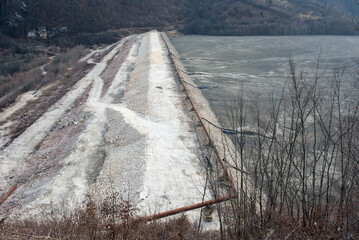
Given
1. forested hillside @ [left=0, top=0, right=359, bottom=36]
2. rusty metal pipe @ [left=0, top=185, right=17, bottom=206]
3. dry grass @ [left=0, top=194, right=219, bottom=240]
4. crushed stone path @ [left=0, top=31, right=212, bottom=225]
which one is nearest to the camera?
dry grass @ [left=0, top=194, right=219, bottom=240]

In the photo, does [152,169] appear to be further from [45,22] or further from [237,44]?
[45,22]

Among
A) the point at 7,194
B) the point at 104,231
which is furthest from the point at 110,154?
the point at 104,231

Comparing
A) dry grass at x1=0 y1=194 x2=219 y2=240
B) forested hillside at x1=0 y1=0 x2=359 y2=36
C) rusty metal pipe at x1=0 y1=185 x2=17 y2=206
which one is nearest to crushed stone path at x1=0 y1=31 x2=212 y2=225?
rusty metal pipe at x1=0 y1=185 x2=17 y2=206

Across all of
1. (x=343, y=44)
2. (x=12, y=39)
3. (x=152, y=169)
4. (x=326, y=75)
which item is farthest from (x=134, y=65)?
(x=12, y=39)

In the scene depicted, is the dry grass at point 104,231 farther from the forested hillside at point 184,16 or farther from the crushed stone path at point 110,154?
the forested hillside at point 184,16

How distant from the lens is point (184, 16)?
237 feet

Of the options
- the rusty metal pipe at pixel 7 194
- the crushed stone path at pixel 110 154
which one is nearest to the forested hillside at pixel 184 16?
the crushed stone path at pixel 110 154

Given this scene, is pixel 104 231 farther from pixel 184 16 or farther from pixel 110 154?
pixel 184 16

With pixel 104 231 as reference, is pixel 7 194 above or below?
below

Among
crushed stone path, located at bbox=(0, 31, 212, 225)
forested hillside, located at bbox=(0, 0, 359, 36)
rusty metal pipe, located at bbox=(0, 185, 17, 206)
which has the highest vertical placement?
forested hillside, located at bbox=(0, 0, 359, 36)

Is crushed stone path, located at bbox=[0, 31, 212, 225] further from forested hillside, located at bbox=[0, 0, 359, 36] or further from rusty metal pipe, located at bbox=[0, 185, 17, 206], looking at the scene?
forested hillside, located at bbox=[0, 0, 359, 36]

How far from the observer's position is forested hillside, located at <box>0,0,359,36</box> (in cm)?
5206

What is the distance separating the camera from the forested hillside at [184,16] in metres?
52.1

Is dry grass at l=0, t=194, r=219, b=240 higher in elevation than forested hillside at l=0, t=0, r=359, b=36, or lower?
lower
